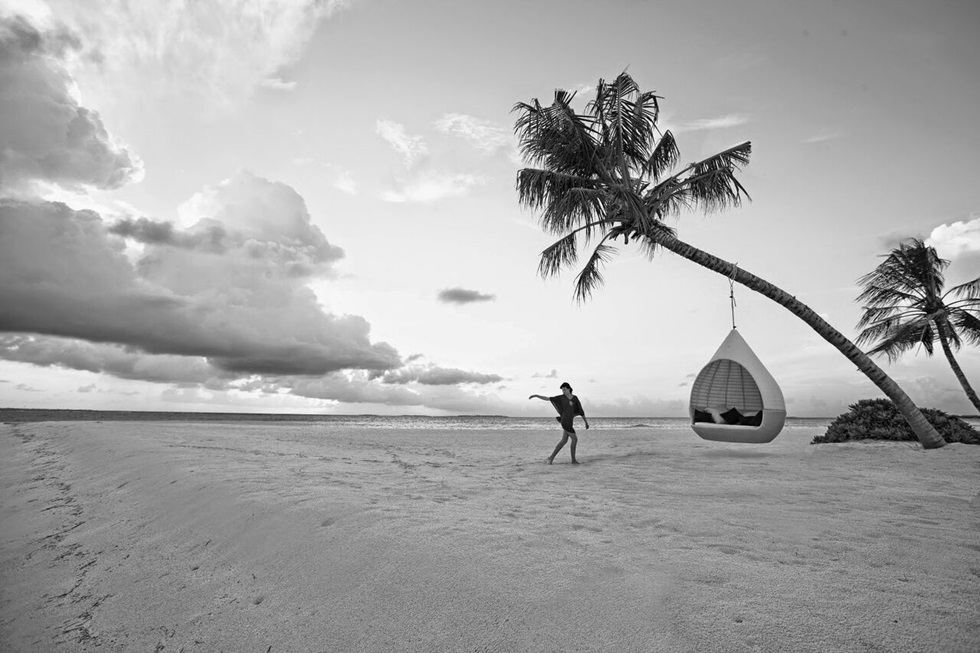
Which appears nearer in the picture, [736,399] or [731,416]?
[731,416]

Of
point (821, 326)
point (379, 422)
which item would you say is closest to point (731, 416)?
point (821, 326)

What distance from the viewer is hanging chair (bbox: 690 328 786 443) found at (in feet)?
35.6

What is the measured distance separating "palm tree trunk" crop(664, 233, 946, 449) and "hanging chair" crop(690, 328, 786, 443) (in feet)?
4.18

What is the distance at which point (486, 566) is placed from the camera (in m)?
3.46

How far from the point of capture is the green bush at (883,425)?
1170cm

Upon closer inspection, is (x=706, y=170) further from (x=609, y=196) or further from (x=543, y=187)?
(x=543, y=187)

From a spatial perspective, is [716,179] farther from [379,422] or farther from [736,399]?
[379,422]

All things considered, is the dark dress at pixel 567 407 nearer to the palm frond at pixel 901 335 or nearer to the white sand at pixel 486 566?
the white sand at pixel 486 566

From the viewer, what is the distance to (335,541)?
400 centimetres

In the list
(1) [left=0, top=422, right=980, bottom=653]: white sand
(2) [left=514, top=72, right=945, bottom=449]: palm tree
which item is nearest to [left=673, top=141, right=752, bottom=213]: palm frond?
(2) [left=514, top=72, right=945, bottom=449]: palm tree

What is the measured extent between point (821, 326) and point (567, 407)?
18.9 feet

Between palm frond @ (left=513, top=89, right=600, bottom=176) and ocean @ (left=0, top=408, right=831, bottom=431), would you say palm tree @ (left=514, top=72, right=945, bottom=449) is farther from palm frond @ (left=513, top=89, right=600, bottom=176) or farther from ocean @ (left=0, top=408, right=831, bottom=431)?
ocean @ (left=0, top=408, right=831, bottom=431)

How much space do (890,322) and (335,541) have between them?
63.1ft

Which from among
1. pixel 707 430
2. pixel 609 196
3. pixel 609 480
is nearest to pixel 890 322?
pixel 707 430
